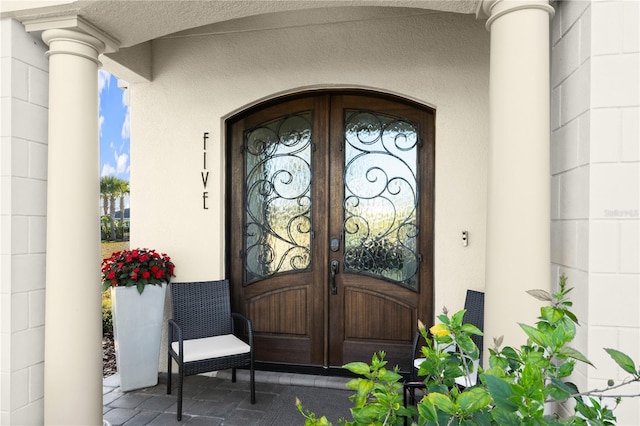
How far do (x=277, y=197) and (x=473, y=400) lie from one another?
10.6 ft

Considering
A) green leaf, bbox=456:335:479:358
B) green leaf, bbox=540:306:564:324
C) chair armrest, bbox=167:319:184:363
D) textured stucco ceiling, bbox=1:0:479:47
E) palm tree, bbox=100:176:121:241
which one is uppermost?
textured stucco ceiling, bbox=1:0:479:47

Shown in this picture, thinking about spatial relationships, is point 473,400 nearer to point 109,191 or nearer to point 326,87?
point 326,87

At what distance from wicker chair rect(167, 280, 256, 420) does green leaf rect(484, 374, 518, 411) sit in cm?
266

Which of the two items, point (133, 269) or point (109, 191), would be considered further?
point (109, 191)

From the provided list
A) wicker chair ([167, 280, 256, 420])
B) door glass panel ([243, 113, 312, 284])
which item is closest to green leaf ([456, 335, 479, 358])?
wicker chair ([167, 280, 256, 420])

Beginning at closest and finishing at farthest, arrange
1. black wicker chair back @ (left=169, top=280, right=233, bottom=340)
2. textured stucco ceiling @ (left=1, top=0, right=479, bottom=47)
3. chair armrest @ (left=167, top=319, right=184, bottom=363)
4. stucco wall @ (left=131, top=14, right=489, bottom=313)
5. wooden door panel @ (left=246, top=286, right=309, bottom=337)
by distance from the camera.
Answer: textured stucco ceiling @ (left=1, top=0, right=479, bottom=47), chair armrest @ (left=167, top=319, right=184, bottom=363), stucco wall @ (left=131, top=14, right=489, bottom=313), black wicker chair back @ (left=169, top=280, right=233, bottom=340), wooden door panel @ (left=246, top=286, right=309, bottom=337)

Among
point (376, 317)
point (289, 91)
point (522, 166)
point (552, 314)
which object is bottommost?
point (376, 317)

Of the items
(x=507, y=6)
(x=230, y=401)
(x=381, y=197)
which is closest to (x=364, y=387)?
(x=507, y=6)

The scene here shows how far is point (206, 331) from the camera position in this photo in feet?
11.3

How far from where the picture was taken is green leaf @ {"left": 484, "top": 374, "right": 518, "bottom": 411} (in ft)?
1.86

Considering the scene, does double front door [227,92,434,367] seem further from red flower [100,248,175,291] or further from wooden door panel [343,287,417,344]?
red flower [100,248,175,291]

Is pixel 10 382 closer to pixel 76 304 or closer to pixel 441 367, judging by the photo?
pixel 76 304

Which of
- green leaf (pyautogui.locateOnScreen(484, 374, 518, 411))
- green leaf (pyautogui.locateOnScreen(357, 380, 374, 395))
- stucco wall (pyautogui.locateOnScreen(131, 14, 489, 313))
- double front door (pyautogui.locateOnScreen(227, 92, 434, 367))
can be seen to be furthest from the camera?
double front door (pyautogui.locateOnScreen(227, 92, 434, 367))

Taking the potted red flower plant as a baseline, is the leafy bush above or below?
above
